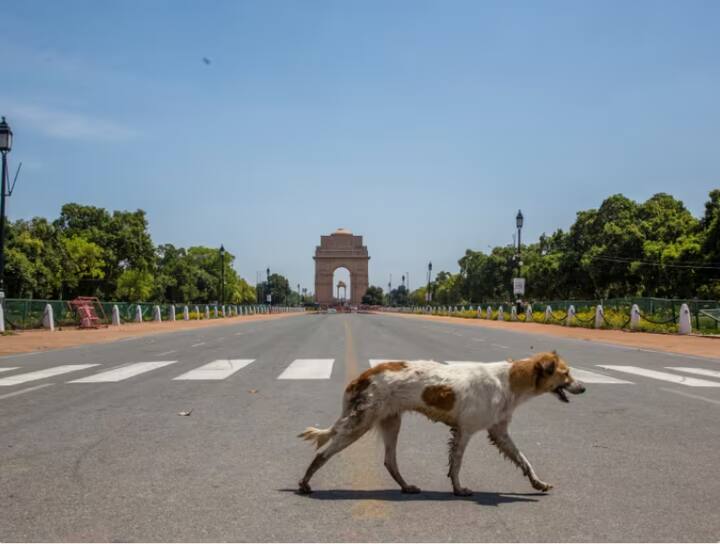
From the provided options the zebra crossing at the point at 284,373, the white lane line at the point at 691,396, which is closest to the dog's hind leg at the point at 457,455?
the white lane line at the point at 691,396

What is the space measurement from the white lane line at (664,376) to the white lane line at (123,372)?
31.0 ft

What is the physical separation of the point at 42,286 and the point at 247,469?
2348 inches

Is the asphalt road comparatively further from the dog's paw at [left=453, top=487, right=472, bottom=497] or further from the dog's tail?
the dog's tail

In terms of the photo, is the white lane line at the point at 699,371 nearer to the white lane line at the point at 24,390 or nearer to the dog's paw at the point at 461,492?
the dog's paw at the point at 461,492

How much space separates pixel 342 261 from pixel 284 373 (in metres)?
169

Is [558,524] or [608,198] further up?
[608,198]

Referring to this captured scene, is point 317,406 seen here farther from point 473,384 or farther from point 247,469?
point 473,384

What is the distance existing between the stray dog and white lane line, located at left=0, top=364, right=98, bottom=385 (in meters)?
8.75

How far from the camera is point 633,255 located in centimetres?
5841

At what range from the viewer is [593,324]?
3706 centimetres

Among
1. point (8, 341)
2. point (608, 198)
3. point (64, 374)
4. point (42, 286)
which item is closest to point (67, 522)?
point (64, 374)

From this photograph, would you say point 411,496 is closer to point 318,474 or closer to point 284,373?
point 318,474

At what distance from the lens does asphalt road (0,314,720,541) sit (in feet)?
14.0

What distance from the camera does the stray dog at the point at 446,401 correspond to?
4906 mm
